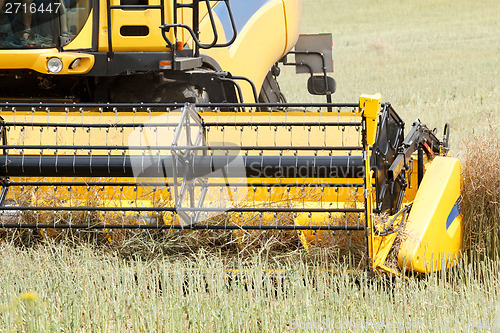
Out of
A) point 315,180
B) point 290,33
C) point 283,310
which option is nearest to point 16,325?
point 283,310

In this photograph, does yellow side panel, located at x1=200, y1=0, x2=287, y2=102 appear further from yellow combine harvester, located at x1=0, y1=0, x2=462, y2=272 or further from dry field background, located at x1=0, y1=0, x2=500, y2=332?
dry field background, located at x1=0, y1=0, x2=500, y2=332

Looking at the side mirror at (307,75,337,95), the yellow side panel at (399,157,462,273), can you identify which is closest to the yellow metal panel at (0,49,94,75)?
the yellow side panel at (399,157,462,273)

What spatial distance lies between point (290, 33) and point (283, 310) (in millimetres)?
3894

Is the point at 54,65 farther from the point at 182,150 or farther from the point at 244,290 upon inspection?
the point at 244,290

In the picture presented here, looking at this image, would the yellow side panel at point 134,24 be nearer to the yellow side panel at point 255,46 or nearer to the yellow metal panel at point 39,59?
the yellow metal panel at point 39,59

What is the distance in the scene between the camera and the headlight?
421 centimetres

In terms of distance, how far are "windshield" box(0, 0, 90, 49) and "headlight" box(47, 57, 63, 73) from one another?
0.44ft

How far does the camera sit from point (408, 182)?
13.0ft

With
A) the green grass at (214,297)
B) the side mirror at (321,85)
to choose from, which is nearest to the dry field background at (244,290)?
the green grass at (214,297)

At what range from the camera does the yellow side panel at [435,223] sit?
3299 mm

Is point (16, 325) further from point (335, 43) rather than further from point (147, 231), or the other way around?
point (335, 43)

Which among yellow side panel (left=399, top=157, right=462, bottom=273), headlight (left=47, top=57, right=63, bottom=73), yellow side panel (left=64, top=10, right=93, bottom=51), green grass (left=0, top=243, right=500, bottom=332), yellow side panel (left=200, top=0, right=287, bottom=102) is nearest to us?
green grass (left=0, top=243, right=500, bottom=332)

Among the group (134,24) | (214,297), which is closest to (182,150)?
(214,297)

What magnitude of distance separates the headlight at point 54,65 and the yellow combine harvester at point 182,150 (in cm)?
1
